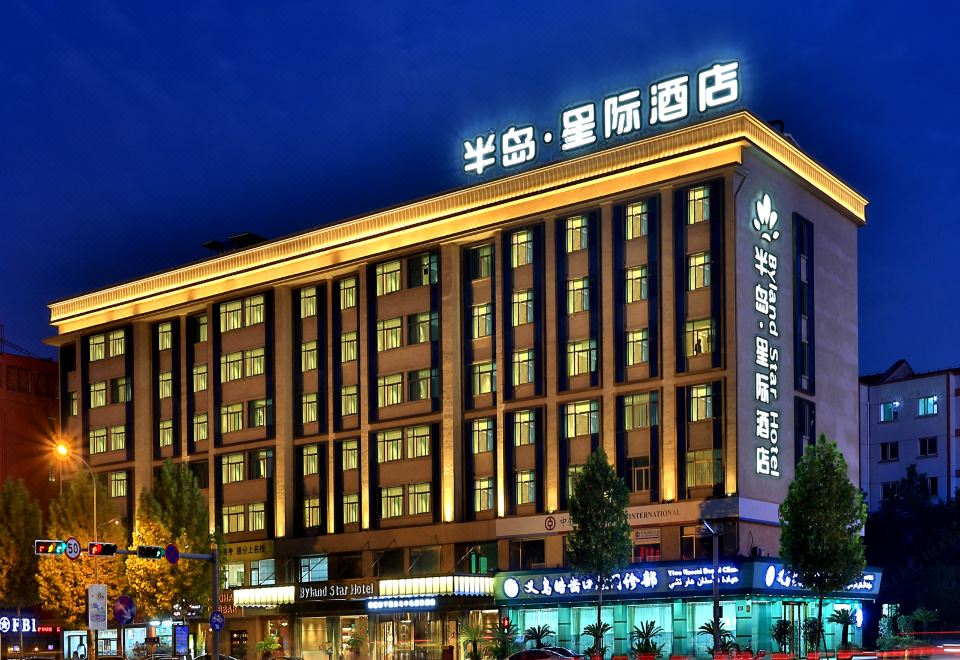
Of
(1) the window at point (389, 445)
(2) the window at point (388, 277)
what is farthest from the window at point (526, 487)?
(2) the window at point (388, 277)

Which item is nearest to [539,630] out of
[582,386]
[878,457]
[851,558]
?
[582,386]

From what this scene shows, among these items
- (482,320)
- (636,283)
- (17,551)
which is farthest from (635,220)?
(17,551)

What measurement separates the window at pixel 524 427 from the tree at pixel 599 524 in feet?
32.4

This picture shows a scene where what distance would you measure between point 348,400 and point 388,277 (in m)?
8.65

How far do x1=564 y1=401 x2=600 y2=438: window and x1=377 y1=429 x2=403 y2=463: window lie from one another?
1296 centimetres

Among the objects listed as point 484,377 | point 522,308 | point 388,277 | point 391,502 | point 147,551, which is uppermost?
point 388,277

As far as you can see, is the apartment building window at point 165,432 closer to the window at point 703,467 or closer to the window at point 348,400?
the window at point 348,400

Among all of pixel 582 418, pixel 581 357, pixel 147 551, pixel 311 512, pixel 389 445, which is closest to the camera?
pixel 147 551

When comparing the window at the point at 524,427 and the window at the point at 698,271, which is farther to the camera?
the window at the point at 524,427

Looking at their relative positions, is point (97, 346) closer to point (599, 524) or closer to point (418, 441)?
point (418, 441)

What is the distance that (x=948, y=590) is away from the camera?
290ft

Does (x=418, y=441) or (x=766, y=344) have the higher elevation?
(x=766, y=344)

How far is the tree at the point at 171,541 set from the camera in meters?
75.9

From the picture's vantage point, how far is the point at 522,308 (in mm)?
75250
